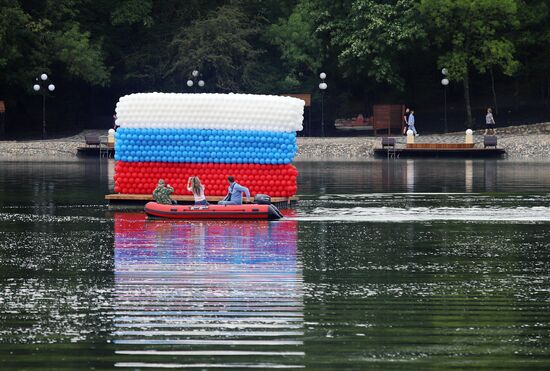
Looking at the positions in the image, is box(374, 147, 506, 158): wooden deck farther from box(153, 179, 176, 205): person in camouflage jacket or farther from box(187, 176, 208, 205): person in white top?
box(187, 176, 208, 205): person in white top

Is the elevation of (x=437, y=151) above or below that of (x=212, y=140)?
below

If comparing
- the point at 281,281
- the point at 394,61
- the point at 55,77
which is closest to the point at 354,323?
the point at 281,281

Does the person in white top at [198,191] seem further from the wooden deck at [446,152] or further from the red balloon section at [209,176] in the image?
the wooden deck at [446,152]

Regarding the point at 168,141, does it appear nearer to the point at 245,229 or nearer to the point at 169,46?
the point at 245,229

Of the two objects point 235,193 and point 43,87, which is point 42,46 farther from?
point 235,193

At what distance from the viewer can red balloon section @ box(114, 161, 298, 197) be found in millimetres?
39500

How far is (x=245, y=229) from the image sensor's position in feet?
105

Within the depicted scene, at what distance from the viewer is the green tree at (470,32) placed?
79.4 metres

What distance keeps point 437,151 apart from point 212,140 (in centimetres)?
A: 3338

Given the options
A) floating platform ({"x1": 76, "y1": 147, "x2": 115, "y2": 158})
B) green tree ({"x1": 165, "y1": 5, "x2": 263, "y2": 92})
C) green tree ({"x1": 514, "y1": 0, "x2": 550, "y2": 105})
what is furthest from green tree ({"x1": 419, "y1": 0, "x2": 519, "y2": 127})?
floating platform ({"x1": 76, "y1": 147, "x2": 115, "y2": 158})

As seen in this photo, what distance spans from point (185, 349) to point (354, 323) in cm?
288

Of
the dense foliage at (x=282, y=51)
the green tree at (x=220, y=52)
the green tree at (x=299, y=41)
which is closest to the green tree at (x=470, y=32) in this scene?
the dense foliage at (x=282, y=51)

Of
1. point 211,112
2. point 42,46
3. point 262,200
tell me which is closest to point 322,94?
point 42,46

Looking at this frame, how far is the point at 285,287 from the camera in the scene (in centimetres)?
2208
